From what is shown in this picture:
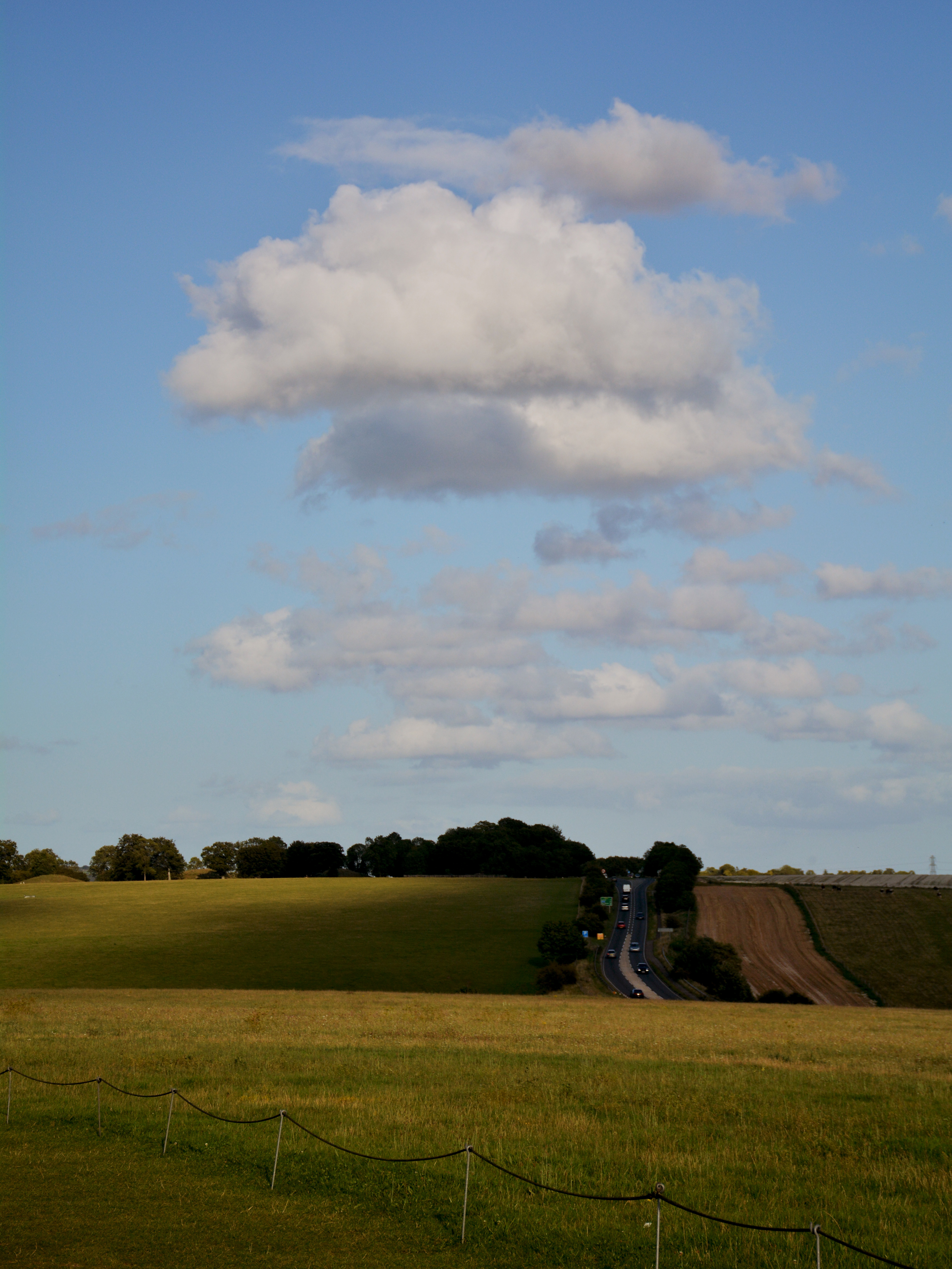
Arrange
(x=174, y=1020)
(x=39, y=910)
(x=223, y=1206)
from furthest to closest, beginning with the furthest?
(x=39, y=910) < (x=174, y=1020) < (x=223, y=1206)

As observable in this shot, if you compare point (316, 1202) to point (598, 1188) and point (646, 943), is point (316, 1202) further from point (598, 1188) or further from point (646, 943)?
point (646, 943)

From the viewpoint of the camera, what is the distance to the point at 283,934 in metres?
116

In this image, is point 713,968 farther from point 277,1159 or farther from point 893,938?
point 277,1159

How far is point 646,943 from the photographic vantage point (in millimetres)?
118062

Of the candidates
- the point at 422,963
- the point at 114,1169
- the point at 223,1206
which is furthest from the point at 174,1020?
the point at 422,963

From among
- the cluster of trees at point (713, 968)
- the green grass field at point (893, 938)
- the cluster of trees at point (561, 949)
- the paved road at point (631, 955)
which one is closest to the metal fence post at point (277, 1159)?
the paved road at point (631, 955)

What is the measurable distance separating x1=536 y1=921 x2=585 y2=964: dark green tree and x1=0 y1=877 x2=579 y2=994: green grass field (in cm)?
163

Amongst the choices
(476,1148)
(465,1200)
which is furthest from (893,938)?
(465,1200)

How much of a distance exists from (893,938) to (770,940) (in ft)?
45.4

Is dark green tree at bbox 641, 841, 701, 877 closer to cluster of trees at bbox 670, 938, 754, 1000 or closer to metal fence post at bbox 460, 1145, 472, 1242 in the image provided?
cluster of trees at bbox 670, 938, 754, 1000

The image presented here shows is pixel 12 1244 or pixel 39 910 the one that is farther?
pixel 39 910

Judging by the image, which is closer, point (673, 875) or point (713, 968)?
point (713, 968)

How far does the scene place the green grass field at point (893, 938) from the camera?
99562mm

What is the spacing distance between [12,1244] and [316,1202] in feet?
15.8
